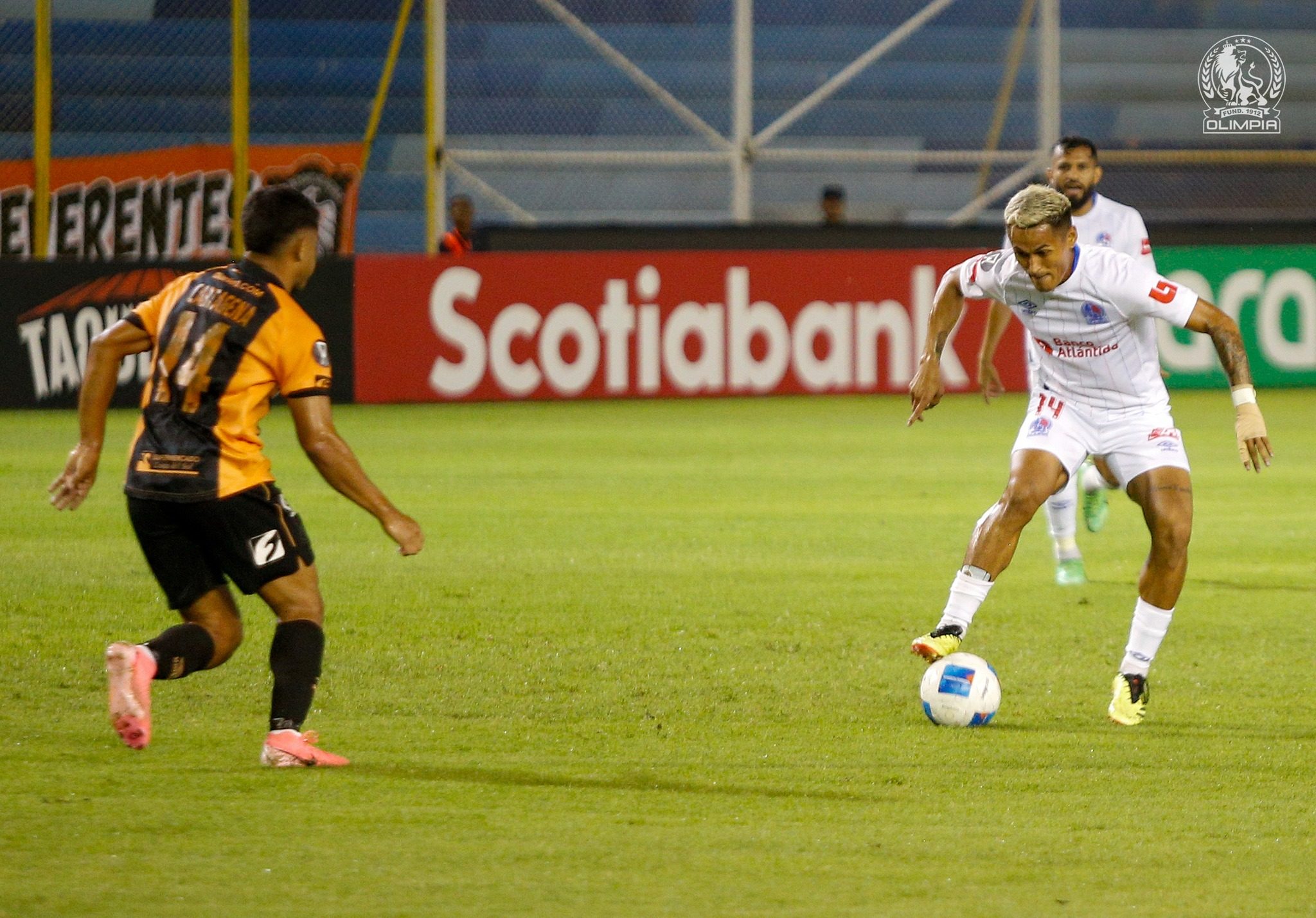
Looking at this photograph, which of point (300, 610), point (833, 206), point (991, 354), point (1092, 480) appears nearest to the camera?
point (300, 610)

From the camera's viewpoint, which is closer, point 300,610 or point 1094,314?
point 300,610

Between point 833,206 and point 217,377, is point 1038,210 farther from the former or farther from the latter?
point 833,206

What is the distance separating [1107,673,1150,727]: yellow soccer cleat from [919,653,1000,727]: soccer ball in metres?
0.40

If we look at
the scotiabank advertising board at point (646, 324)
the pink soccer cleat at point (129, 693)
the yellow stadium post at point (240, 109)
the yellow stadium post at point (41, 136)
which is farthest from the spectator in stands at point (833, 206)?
the pink soccer cleat at point (129, 693)

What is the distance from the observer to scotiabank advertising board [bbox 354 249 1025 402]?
725 inches

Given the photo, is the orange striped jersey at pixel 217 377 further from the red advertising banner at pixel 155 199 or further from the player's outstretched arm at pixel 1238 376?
the red advertising banner at pixel 155 199

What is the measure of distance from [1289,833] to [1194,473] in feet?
29.7

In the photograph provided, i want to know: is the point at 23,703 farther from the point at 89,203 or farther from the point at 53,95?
the point at 53,95

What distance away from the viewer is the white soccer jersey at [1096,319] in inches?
250

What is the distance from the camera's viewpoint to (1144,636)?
6.31 m

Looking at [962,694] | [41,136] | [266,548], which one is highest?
[41,136]

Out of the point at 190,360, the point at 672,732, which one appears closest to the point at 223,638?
the point at 190,360

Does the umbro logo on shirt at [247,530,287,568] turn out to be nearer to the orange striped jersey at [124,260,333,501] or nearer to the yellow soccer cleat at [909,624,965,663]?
the orange striped jersey at [124,260,333,501]

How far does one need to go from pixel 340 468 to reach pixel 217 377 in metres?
0.41
